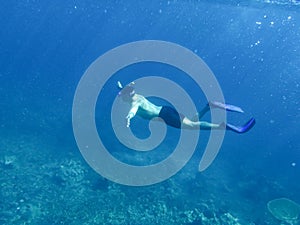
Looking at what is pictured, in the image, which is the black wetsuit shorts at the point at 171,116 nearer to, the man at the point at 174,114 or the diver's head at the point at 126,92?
the man at the point at 174,114

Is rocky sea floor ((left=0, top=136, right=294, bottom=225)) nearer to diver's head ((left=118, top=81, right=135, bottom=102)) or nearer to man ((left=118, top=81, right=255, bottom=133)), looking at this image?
man ((left=118, top=81, right=255, bottom=133))

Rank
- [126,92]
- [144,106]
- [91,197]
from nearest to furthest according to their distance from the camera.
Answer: [126,92], [144,106], [91,197]

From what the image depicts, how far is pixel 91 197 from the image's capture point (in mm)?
12133

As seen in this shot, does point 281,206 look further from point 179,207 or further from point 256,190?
point 179,207

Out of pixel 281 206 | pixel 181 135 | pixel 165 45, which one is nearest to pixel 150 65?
pixel 165 45

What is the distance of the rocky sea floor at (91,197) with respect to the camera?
11023 millimetres

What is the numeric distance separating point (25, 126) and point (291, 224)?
52.9 feet

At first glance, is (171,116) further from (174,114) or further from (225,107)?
(225,107)

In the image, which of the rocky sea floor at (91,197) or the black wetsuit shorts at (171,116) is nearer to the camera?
the black wetsuit shorts at (171,116)

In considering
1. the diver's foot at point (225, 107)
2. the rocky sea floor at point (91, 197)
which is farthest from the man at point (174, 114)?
the rocky sea floor at point (91, 197)

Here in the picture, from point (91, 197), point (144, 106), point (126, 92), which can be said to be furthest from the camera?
point (91, 197)

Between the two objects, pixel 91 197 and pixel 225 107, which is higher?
pixel 225 107

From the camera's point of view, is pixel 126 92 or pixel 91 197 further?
pixel 91 197

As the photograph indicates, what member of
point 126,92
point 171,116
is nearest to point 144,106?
point 126,92
